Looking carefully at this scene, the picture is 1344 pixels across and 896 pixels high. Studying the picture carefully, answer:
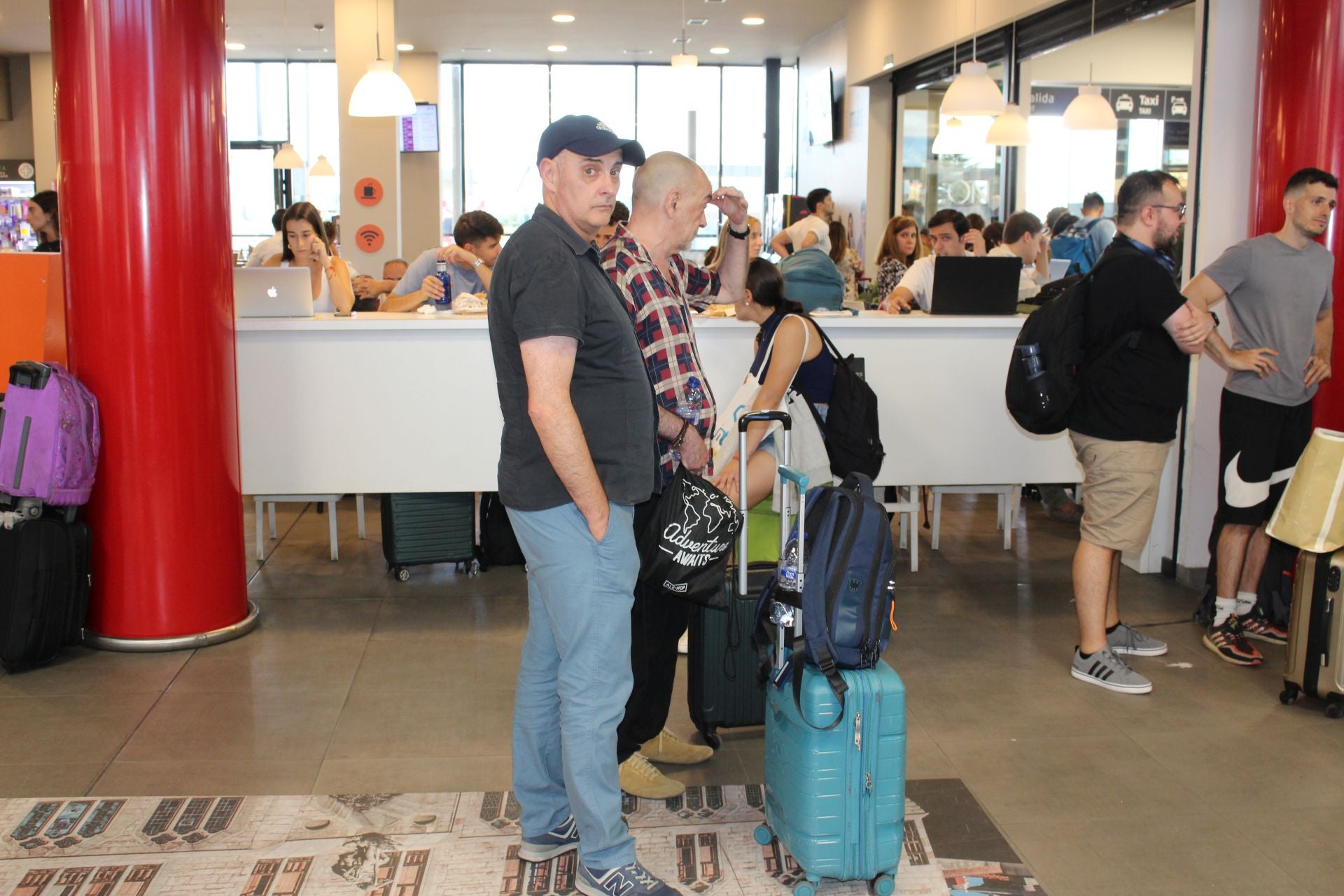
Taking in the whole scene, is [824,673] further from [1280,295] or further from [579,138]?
[1280,295]

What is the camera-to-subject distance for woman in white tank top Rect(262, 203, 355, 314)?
5.45 m

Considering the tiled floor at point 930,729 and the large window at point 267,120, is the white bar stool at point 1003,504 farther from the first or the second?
the large window at point 267,120

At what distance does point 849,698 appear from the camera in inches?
97.2

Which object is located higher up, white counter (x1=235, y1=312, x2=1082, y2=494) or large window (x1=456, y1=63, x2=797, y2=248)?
large window (x1=456, y1=63, x2=797, y2=248)

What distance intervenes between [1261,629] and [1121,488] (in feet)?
3.39

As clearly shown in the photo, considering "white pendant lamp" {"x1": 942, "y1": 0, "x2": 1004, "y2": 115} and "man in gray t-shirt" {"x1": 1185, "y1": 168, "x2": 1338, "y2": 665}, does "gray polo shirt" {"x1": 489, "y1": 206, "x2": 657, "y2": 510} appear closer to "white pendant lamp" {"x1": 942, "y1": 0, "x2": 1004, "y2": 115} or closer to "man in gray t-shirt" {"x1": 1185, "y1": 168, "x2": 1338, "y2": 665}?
"man in gray t-shirt" {"x1": 1185, "y1": 168, "x2": 1338, "y2": 665}

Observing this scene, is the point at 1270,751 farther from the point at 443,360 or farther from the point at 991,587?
the point at 443,360

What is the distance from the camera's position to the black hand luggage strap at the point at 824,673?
8.03ft

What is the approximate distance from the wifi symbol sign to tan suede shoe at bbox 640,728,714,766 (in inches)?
342

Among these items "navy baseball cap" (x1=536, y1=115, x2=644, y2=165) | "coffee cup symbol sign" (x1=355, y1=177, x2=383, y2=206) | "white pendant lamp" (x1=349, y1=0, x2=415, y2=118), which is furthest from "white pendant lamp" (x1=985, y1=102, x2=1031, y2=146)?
"coffee cup symbol sign" (x1=355, y1=177, x2=383, y2=206)

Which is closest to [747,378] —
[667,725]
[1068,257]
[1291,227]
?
[667,725]

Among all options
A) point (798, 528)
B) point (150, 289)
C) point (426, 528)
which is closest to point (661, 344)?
point (798, 528)

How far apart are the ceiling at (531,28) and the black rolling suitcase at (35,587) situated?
303 inches

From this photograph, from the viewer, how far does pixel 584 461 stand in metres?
2.23
